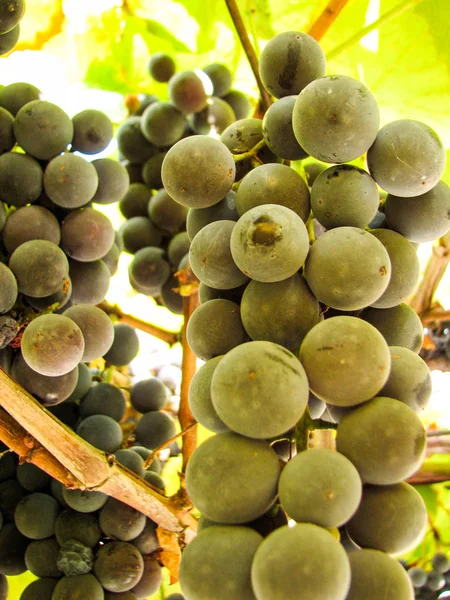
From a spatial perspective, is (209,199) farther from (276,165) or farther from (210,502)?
(210,502)

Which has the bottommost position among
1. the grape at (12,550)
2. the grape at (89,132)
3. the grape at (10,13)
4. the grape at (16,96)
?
the grape at (12,550)

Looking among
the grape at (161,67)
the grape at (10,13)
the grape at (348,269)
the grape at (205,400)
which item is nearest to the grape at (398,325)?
the grape at (348,269)

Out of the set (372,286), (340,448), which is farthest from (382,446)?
(372,286)

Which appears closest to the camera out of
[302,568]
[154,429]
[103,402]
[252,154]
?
[302,568]

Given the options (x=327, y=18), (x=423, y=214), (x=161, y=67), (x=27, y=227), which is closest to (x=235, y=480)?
(x=423, y=214)

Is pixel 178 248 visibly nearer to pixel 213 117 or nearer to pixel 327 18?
pixel 213 117

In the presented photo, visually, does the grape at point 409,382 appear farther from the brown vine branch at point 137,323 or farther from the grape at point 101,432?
the brown vine branch at point 137,323

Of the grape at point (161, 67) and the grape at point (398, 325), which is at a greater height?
the grape at point (161, 67)
